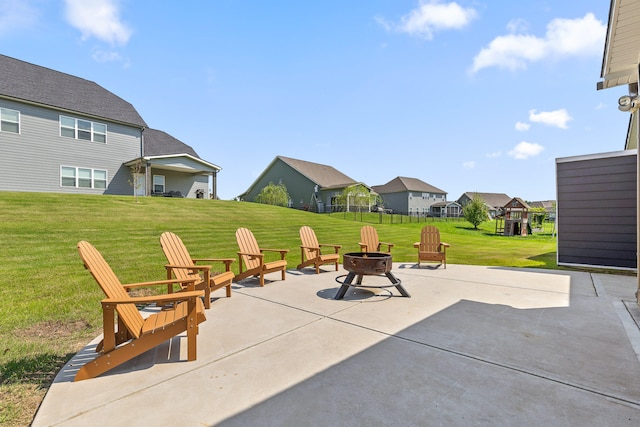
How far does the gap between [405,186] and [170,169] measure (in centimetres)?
3079

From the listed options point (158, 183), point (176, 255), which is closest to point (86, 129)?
point (158, 183)

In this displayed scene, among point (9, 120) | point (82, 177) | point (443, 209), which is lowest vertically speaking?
point (443, 209)

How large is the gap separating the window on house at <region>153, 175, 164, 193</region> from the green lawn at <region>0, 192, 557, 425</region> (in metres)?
4.48

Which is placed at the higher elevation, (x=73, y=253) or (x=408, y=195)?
(x=408, y=195)

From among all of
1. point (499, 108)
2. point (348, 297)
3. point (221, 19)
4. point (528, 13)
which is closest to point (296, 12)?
point (221, 19)

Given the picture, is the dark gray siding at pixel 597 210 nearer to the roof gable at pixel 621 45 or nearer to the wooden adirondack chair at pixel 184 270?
the roof gable at pixel 621 45

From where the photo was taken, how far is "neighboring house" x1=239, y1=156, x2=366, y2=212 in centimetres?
3456

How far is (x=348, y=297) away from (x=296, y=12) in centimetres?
925

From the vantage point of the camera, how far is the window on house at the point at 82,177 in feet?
50.2

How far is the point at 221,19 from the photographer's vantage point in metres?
9.28

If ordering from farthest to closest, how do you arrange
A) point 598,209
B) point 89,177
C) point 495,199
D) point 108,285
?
point 495,199 → point 89,177 → point 598,209 → point 108,285

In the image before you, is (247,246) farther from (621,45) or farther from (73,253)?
(621,45)

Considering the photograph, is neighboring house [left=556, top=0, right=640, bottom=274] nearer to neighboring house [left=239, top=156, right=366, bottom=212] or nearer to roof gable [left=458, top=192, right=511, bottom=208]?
neighboring house [left=239, top=156, right=366, bottom=212]

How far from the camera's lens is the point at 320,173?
1483 inches
